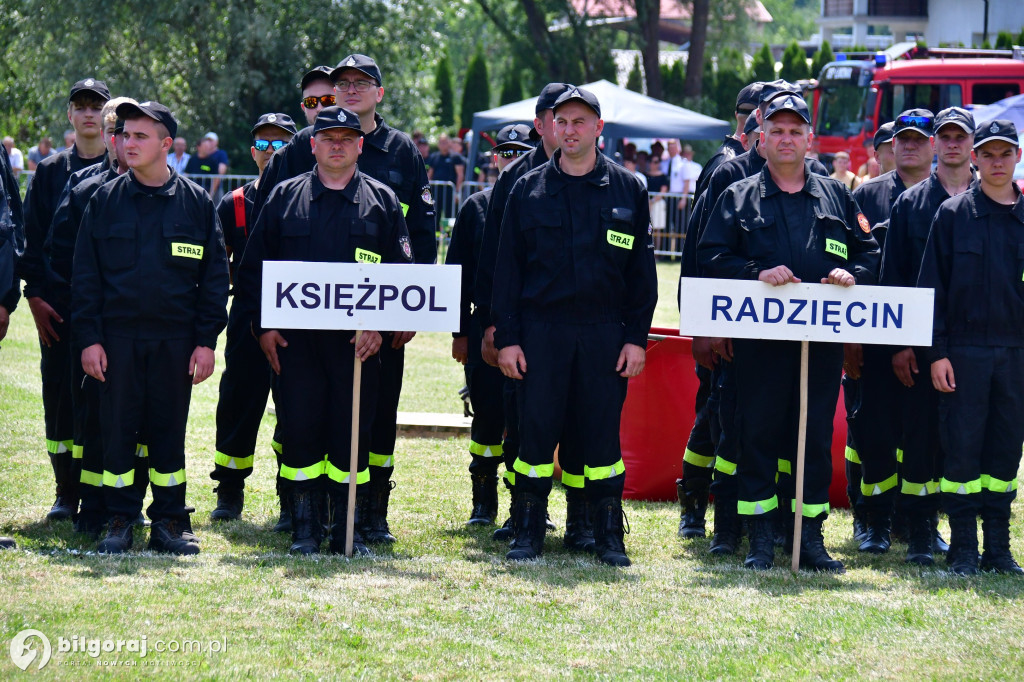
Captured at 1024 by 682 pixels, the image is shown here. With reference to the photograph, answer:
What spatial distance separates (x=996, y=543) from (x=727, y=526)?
4.79 ft

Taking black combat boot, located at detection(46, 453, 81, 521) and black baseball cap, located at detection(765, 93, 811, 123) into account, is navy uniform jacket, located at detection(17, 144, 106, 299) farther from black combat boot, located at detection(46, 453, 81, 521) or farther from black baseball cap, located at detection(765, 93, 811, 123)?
black baseball cap, located at detection(765, 93, 811, 123)

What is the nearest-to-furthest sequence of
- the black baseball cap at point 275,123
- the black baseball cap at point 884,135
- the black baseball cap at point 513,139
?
1. the black baseball cap at point 513,139
2. the black baseball cap at point 275,123
3. the black baseball cap at point 884,135

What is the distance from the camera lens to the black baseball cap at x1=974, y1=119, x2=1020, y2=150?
702 cm

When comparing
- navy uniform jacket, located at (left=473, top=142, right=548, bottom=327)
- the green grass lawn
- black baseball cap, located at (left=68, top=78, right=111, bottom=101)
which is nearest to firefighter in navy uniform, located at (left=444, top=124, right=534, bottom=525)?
navy uniform jacket, located at (left=473, top=142, right=548, bottom=327)

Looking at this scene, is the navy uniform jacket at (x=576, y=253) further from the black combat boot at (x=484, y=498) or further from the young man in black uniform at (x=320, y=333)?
the black combat boot at (x=484, y=498)

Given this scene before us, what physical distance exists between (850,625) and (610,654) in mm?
1155

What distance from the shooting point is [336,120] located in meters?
7.03

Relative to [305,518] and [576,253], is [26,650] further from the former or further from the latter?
[576,253]

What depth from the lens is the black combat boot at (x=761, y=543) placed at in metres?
7.04

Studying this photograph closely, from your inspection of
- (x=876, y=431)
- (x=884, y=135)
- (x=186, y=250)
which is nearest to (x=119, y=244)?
(x=186, y=250)

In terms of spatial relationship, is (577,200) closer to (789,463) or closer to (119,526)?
(789,463)

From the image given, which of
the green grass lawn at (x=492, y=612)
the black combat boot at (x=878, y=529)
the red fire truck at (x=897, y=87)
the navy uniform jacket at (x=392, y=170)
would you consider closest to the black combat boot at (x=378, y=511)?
the green grass lawn at (x=492, y=612)

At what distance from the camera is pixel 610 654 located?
5.49 m

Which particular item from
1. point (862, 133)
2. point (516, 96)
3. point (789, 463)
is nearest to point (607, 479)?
point (789, 463)
